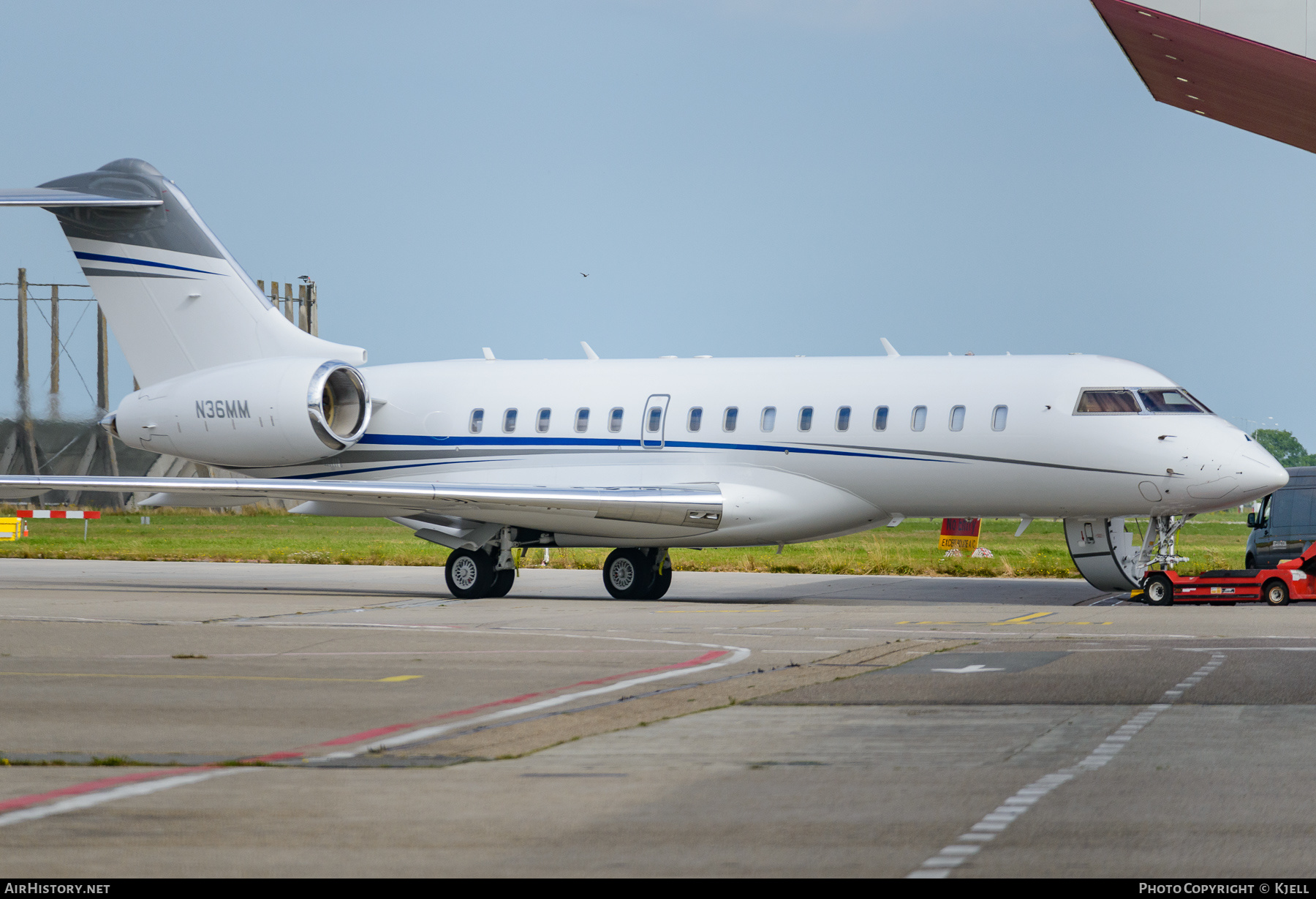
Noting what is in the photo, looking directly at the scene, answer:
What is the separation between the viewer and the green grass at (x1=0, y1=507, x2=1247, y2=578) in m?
30.7

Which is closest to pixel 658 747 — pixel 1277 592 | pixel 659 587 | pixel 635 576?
pixel 635 576

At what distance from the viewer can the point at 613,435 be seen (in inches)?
920

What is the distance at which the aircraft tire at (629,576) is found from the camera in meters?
23.8

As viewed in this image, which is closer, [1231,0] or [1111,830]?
[1111,830]

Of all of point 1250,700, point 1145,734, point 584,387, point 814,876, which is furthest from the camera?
point 584,387

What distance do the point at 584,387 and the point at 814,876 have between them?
18482 millimetres

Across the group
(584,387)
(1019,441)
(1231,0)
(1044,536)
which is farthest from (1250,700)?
(1044,536)

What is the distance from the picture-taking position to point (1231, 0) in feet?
90.6

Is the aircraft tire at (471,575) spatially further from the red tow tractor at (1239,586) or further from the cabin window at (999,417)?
the red tow tractor at (1239,586)

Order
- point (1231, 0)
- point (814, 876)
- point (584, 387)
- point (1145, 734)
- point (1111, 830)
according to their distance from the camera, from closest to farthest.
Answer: point (814, 876), point (1111, 830), point (1145, 734), point (584, 387), point (1231, 0)

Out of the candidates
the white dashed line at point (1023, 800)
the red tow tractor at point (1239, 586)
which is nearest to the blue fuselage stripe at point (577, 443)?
the red tow tractor at point (1239, 586)

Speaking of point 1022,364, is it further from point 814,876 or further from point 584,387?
point 814,876

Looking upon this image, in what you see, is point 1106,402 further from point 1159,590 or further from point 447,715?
point 447,715

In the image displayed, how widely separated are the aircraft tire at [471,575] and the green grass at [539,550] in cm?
872
